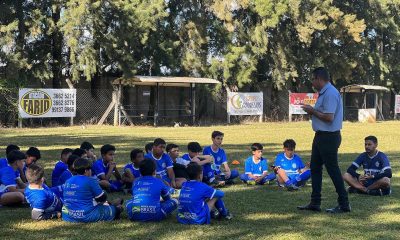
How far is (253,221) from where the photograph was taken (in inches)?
254

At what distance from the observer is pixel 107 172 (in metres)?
8.93

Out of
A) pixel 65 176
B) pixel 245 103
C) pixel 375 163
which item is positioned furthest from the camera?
pixel 245 103

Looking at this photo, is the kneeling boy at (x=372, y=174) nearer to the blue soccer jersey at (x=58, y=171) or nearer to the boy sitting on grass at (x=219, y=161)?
the boy sitting on grass at (x=219, y=161)

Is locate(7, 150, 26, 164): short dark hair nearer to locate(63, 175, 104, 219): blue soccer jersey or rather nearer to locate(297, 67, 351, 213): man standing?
locate(63, 175, 104, 219): blue soccer jersey

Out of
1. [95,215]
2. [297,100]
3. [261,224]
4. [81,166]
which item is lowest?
[261,224]

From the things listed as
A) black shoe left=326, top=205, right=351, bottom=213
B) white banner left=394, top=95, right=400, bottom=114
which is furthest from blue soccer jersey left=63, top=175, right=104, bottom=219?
white banner left=394, top=95, right=400, bottom=114

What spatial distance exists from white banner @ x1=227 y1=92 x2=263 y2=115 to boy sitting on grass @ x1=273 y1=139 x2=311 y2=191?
77.3 ft

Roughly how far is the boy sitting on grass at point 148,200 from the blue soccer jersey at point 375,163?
3907mm

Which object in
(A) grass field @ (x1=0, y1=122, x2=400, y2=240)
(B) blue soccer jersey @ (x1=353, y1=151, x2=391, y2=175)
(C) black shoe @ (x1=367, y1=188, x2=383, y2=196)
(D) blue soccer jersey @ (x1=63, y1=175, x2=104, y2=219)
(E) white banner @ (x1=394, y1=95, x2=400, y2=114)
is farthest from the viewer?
(E) white banner @ (x1=394, y1=95, x2=400, y2=114)

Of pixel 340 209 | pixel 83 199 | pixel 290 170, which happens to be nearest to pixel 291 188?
pixel 290 170

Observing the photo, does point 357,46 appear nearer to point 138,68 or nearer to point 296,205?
point 138,68

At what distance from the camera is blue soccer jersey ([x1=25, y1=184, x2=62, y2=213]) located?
252 inches

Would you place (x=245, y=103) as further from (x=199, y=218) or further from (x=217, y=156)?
Answer: (x=199, y=218)

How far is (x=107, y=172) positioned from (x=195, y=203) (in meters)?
3.19
